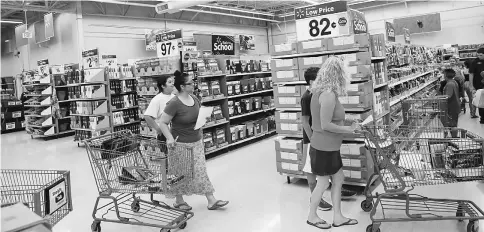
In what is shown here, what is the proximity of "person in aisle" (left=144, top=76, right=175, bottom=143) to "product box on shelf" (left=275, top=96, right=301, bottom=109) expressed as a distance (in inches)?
58.9

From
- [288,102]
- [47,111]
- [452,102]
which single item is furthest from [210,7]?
[288,102]

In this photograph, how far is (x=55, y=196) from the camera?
228 cm

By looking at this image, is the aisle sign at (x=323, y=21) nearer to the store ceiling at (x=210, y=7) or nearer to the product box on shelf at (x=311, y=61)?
the product box on shelf at (x=311, y=61)

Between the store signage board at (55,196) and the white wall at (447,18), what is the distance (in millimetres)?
16979

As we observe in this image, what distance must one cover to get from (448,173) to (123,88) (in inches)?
318

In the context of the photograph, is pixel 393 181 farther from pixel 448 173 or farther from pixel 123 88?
pixel 123 88

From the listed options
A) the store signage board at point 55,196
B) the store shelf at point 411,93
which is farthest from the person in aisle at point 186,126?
the store shelf at point 411,93

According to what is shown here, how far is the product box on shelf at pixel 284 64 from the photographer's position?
16.3 ft

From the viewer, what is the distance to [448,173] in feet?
10.7

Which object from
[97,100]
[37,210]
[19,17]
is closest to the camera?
[37,210]

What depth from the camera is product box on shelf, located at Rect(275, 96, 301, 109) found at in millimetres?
4977

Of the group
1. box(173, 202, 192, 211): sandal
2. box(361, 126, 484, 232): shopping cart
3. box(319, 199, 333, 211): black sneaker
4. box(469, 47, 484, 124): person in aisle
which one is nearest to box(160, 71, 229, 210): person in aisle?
box(173, 202, 192, 211): sandal

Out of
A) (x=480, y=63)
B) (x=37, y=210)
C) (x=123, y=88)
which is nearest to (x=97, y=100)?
(x=123, y=88)

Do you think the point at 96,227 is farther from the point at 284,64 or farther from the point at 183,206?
the point at 284,64
